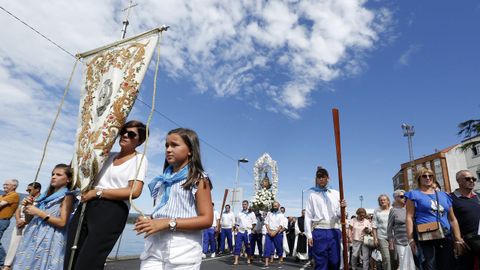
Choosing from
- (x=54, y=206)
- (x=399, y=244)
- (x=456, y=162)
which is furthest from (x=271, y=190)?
(x=456, y=162)

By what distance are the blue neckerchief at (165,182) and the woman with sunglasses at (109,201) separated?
6.7 inches

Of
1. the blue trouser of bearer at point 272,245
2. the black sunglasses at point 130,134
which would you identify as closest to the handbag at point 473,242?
the black sunglasses at point 130,134

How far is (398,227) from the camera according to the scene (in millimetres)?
5809

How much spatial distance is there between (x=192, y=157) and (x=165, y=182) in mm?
250

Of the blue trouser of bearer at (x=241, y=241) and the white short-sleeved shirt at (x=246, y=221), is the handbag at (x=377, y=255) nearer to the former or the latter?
the blue trouser of bearer at (x=241, y=241)

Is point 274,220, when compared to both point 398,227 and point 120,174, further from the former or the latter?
point 120,174

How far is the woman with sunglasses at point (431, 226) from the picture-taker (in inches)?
146

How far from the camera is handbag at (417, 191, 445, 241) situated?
3707 millimetres

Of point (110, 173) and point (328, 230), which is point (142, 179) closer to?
point (110, 173)

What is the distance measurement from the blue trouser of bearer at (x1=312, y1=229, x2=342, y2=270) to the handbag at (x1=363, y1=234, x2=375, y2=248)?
138 inches

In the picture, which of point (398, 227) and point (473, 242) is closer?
point (473, 242)

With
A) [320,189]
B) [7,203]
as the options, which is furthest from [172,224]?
[7,203]

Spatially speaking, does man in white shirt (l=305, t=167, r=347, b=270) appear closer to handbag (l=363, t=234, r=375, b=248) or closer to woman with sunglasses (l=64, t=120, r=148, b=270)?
woman with sunglasses (l=64, t=120, r=148, b=270)

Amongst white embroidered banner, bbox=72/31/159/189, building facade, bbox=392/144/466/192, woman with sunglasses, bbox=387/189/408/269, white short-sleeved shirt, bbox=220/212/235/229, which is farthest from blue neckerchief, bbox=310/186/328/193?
building facade, bbox=392/144/466/192
